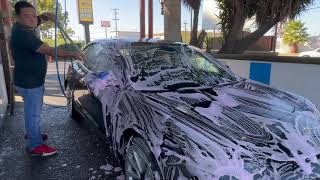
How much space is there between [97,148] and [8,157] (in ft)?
3.39

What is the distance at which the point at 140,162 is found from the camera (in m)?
2.42

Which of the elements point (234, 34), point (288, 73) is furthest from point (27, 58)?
point (234, 34)

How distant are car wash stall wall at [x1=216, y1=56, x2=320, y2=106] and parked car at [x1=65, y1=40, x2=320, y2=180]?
7.73ft

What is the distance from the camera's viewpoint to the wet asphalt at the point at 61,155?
3303mm

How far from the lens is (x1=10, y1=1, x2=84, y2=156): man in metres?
3.37

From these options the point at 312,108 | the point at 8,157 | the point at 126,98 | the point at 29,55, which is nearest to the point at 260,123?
the point at 312,108

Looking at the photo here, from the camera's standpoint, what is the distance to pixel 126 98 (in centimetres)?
289

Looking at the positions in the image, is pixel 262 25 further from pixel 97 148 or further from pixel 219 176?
pixel 219 176

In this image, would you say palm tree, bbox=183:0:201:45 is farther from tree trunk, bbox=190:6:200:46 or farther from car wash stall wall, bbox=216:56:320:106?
car wash stall wall, bbox=216:56:320:106

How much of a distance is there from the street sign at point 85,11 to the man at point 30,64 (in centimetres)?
676

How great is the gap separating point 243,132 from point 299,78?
3871 millimetres

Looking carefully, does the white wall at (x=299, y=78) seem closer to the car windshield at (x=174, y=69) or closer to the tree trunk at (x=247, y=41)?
the tree trunk at (x=247, y=41)

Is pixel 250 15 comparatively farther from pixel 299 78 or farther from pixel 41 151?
pixel 41 151

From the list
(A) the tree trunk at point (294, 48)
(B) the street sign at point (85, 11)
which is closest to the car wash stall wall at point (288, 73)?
(B) the street sign at point (85, 11)
